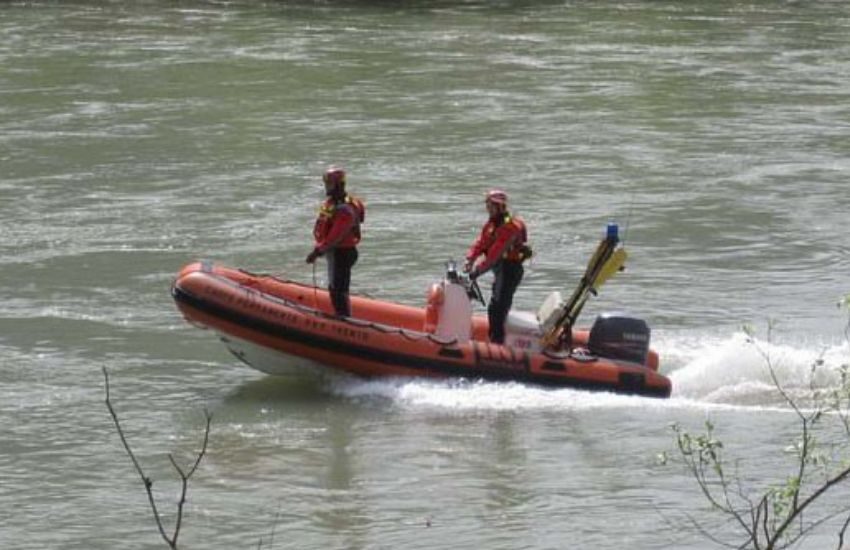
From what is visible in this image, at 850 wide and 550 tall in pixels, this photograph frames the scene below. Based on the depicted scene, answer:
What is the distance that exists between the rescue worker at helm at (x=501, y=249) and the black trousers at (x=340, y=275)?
731 mm

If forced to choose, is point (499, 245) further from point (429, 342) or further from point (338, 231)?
point (338, 231)

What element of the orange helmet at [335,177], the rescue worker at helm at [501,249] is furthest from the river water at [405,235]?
the orange helmet at [335,177]

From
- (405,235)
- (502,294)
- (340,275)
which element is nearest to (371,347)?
(340,275)

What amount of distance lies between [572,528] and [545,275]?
6399 millimetres

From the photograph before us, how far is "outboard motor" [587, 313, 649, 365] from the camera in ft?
40.0

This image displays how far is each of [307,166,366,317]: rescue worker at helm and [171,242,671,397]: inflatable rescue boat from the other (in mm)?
241

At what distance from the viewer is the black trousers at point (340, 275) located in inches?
479

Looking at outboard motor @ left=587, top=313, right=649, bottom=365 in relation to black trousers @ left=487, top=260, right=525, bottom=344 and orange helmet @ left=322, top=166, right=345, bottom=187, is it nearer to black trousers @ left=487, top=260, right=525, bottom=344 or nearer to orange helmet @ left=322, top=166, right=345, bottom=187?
black trousers @ left=487, top=260, right=525, bottom=344

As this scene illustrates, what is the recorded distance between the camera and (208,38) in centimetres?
3034

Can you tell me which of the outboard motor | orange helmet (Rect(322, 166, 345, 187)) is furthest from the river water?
orange helmet (Rect(322, 166, 345, 187))

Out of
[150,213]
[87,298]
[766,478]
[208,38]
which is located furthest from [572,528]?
[208,38]

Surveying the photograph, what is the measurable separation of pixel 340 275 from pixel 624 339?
1.76 metres

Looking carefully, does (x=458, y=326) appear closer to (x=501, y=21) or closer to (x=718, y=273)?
(x=718, y=273)

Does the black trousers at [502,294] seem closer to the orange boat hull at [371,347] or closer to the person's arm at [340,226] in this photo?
the orange boat hull at [371,347]
